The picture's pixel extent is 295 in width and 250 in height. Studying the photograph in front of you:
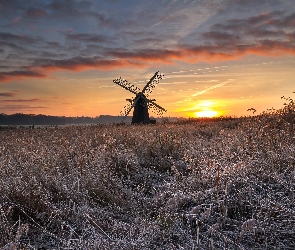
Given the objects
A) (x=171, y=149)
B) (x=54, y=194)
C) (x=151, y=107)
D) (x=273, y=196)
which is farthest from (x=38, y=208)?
(x=151, y=107)

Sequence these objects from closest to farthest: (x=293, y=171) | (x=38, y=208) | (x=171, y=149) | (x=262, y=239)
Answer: (x=262, y=239)
(x=38, y=208)
(x=293, y=171)
(x=171, y=149)

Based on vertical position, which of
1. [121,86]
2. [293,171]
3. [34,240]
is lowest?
[34,240]

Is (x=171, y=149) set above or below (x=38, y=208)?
above

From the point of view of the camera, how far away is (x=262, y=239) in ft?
10.0

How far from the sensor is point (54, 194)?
443 cm

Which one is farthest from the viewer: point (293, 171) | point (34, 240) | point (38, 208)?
point (293, 171)

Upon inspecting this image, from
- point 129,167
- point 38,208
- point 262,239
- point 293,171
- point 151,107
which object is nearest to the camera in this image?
point 262,239

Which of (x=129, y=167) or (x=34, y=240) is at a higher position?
(x=129, y=167)

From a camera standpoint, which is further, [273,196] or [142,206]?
[142,206]

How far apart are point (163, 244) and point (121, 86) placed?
37.9m

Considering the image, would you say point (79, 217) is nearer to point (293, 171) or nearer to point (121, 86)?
point (293, 171)

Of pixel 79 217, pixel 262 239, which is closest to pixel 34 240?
pixel 79 217

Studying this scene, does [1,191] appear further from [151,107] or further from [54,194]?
[151,107]

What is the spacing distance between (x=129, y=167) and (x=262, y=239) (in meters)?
3.45
